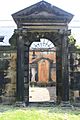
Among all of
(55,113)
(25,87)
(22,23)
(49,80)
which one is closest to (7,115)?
(55,113)

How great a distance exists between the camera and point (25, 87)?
54.1 feet

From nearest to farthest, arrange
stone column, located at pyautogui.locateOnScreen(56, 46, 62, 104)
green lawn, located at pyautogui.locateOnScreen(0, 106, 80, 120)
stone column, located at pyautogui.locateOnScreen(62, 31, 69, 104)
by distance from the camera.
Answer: green lawn, located at pyautogui.locateOnScreen(0, 106, 80, 120) → stone column, located at pyautogui.locateOnScreen(62, 31, 69, 104) → stone column, located at pyautogui.locateOnScreen(56, 46, 62, 104)

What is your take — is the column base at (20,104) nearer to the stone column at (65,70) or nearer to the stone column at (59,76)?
the stone column at (59,76)

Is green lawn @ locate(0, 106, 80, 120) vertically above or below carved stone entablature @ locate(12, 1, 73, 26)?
below

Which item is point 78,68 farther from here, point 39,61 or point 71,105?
point 39,61

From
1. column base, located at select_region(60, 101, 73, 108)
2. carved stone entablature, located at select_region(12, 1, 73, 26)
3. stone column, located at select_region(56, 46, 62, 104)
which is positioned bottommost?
column base, located at select_region(60, 101, 73, 108)

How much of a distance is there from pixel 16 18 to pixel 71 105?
189 inches

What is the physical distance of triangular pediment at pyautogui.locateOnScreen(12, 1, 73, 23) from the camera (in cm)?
1622

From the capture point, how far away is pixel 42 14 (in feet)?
53.4

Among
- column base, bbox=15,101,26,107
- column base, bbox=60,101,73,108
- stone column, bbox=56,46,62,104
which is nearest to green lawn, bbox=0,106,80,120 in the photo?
column base, bbox=60,101,73,108

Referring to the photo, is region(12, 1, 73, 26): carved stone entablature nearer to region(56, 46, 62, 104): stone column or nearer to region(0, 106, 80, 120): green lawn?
region(56, 46, 62, 104): stone column

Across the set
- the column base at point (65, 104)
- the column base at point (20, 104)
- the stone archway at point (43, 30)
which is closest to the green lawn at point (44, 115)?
the column base at point (65, 104)

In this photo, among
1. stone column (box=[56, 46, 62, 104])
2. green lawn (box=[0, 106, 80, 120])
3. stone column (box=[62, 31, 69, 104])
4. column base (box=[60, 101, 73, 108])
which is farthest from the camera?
stone column (box=[56, 46, 62, 104])

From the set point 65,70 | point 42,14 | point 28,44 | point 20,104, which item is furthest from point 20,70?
point 42,14
